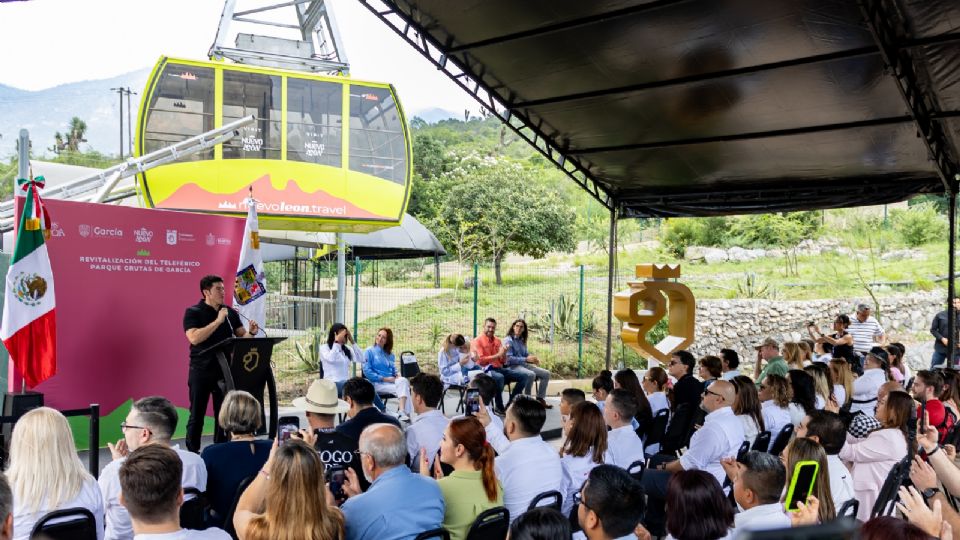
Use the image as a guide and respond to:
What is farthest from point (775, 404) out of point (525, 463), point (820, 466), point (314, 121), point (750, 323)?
point (750, 323)

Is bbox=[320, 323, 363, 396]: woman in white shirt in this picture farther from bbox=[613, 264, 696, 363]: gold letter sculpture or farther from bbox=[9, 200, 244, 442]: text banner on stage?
bbox=[613, 264, 696, 363]: gold letter sculpture

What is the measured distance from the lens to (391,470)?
3.12 m

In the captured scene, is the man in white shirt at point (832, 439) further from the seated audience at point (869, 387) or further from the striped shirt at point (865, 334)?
the striped shirt at point (865, 334)

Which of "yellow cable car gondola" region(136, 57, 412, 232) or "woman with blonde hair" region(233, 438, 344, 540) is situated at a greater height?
"yellow cable car gondola" region(136, 57, 412, 232)

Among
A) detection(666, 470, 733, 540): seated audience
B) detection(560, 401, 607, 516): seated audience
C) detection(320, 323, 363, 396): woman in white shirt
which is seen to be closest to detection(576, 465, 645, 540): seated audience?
detection(666, 470, 733, 540): seated audience

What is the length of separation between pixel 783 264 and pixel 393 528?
26.8 m

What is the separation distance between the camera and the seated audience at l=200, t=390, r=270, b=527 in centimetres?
362

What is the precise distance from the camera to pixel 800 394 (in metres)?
5.89

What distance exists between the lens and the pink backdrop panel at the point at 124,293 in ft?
22.3

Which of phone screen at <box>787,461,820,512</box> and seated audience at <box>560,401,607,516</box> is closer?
phone screen at <box>787,461,820,512</box>

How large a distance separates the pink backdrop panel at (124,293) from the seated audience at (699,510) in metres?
5.65

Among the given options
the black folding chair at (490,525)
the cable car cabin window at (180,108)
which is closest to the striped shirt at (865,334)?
the black folding chair at (490,525)

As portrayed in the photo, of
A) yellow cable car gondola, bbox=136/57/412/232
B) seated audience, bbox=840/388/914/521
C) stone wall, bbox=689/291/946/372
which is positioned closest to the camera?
seated audience, bbox=840/388/914/521

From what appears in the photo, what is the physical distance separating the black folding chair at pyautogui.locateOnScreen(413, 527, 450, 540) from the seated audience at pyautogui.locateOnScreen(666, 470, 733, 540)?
841 millimetres
